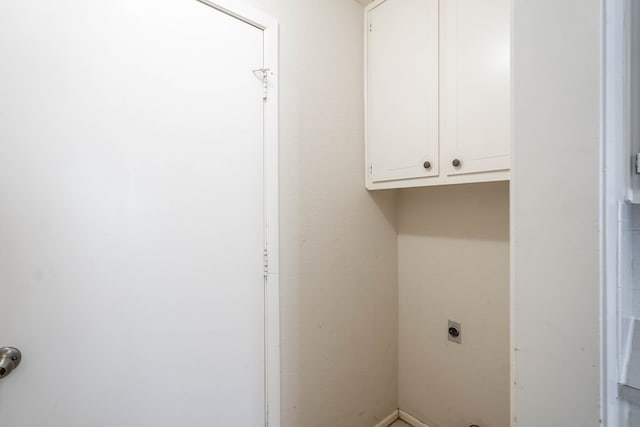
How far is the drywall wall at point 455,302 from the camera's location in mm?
1405

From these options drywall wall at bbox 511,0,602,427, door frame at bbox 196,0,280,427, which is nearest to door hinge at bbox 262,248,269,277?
door frame at bbox 196,0,280,427

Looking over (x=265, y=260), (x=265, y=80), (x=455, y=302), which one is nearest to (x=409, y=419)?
(x=455, y=302)

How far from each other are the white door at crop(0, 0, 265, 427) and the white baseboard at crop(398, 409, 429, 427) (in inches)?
40.5

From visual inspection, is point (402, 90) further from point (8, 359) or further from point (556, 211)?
point (8, 359)

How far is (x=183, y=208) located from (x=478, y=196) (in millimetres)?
1349

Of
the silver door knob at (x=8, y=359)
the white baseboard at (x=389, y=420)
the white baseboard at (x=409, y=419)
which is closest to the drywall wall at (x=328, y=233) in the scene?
the white baseboard at (x=389, y=420)

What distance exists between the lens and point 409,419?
1.74 metres

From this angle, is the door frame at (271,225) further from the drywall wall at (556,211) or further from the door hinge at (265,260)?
the drywall wall at (556,211)

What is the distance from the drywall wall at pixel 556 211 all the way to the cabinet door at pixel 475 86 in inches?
18.4

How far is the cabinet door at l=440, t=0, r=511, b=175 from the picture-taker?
1.09m

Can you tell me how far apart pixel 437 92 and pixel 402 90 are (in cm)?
18

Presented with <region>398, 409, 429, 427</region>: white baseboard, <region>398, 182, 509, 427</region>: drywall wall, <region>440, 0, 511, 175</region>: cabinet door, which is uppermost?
<region>440, 0, 511, 175</region>: cabinet door

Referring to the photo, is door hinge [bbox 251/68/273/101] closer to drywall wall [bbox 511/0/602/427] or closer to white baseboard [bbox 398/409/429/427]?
drywall wall [bbox 511/0/602/427]

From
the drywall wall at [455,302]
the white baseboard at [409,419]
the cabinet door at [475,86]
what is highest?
the cabinet door at [475,86]
